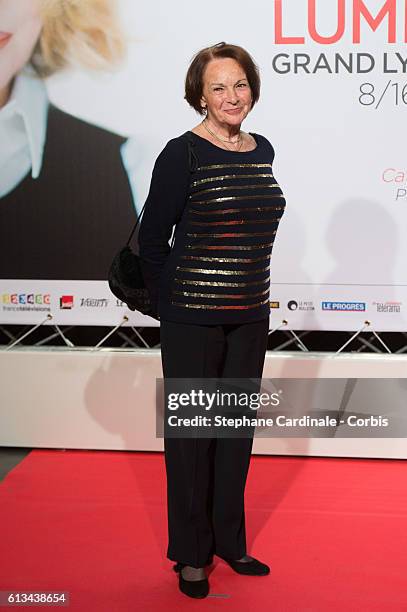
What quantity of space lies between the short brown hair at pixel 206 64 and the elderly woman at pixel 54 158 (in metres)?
1.23

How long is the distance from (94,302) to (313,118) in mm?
1125

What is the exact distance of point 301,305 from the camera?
3594 mm

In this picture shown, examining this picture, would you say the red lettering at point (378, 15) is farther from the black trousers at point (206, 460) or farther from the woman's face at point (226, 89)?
the black trousers at point (206, 460)

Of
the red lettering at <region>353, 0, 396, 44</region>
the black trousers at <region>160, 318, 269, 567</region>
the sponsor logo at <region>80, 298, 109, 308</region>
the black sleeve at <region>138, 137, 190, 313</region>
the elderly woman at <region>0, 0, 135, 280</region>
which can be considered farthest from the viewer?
the sponsor logo at <region>80, 298, 109, 308</region>

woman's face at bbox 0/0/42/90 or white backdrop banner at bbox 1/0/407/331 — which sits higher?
woman's face at bbox 0/0/42/90

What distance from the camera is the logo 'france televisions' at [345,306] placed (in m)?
3.56

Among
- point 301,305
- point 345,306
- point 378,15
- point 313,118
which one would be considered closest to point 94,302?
point 301,305

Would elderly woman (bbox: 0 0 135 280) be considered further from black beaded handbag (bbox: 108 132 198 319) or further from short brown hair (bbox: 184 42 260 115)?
short brown hair (bbox: 184 42 260 115)

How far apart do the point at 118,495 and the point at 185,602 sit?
887mm

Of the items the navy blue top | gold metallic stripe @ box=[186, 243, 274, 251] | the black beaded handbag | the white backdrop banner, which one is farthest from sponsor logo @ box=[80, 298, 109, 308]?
gold metallic stripe @ box=[186, 243, 274, 251]

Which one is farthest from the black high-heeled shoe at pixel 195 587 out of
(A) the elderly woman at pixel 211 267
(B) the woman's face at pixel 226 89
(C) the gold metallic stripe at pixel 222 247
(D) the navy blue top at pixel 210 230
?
(B) the woman's face at pixel 226 89

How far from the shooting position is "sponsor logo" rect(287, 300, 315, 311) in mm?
3586

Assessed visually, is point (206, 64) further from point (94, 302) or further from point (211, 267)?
point (94, 302)

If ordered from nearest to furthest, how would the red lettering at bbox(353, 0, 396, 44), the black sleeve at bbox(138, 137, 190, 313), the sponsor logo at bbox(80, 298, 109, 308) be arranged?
the black sleeve at bbox(138, 137, 190, 313) → the red lettering at bbox(353, 0, 396, 44) → the sponsor logo at bbox(80, 298, 109, 308)
